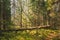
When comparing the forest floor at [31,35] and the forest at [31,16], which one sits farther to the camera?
the forest at [31,16]

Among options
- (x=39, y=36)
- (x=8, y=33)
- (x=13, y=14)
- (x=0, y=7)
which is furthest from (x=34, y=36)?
(x=13, y=14)

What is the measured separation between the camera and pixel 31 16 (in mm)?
12297

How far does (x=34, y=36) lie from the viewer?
A: 770 centimetres

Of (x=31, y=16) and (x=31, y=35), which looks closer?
(x=31, y=35)

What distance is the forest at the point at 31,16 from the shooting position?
8.40 m

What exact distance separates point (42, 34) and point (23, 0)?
19.9 ft

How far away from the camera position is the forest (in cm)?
840

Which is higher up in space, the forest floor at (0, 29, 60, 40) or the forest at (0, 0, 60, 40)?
the forest at (0, 0, 60, 40)

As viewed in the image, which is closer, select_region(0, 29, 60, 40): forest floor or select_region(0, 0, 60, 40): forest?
select_region(0, 29, 60, 40): forest floor

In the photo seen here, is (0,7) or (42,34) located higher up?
(0,7)

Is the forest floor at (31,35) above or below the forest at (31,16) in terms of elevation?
below

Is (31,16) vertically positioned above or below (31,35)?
above

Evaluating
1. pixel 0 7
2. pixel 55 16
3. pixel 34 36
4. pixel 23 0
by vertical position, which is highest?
pixel 23 0

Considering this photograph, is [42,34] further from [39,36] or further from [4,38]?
[4,38]
